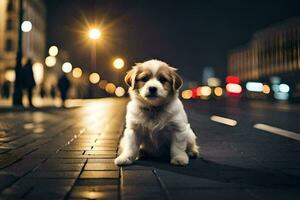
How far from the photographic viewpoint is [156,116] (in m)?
5.26

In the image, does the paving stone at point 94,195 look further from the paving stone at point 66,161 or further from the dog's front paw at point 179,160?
the paving stone at point 66,161

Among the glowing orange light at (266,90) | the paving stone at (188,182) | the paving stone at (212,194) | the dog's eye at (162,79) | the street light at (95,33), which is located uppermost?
the street light at (95,33)

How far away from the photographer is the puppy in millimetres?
5035

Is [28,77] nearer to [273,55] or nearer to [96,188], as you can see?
[96,188]

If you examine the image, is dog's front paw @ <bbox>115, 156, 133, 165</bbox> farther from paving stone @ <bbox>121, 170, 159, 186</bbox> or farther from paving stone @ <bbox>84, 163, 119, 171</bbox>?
paving stone @ <bbox>121, 170, 159, 186</bbox>

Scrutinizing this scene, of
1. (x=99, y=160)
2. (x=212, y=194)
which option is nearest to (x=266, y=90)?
(x=99, y=160)

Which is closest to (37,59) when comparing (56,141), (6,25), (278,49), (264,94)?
(6,25)

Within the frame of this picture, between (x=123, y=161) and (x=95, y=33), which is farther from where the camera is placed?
(x=95, y=33)

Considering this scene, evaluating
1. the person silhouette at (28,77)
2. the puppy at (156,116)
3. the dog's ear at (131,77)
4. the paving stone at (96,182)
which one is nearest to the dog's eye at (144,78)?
the puppy at (156,116)

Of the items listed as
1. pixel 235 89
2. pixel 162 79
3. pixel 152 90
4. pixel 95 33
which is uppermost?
pixel 95 33

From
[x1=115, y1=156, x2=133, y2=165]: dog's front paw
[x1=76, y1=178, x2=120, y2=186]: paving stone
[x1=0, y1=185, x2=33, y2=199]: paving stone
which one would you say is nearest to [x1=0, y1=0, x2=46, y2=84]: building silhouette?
[x1=115, y1=156, x2=133, y2=165]: dog's front paw

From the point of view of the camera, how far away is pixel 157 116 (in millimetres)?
5254

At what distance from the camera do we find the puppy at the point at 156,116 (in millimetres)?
5035

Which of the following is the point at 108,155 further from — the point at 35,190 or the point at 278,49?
the point at 278,49
